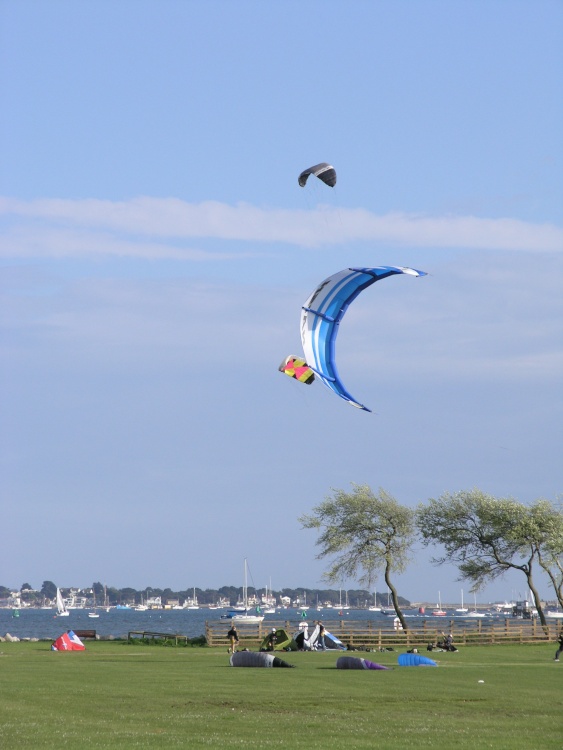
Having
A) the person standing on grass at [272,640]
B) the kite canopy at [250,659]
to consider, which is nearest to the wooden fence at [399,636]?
the person standing on grass at [272,640]

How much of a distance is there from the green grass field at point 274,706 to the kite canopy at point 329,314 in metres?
6.77

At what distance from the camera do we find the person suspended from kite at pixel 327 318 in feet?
76.2

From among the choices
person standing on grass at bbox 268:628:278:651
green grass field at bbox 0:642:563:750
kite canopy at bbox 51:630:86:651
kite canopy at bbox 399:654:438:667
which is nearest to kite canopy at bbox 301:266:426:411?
green grass field at bbox 0:642:563:750

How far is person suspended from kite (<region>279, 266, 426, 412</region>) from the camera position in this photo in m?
23.2

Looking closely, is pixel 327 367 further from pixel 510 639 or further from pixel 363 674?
pixel 510 639

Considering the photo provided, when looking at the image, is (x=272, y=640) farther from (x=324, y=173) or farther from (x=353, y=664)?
(x=324, y=173)

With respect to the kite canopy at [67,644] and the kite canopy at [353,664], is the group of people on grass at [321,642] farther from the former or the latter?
the kite canopy at [353,664]

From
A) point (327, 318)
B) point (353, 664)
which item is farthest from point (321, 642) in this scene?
point (327, 318)

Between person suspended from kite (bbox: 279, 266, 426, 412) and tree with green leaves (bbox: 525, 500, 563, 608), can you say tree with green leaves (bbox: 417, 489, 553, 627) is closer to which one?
tree with green leaves (bbox: 525, 500, 563, 608)

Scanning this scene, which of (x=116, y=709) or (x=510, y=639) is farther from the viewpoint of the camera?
(x=510, y=639)

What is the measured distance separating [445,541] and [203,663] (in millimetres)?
29606

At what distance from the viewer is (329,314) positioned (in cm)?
2436

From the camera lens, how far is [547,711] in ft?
64.6

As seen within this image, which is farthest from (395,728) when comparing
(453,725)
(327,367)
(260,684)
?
(327,367)
